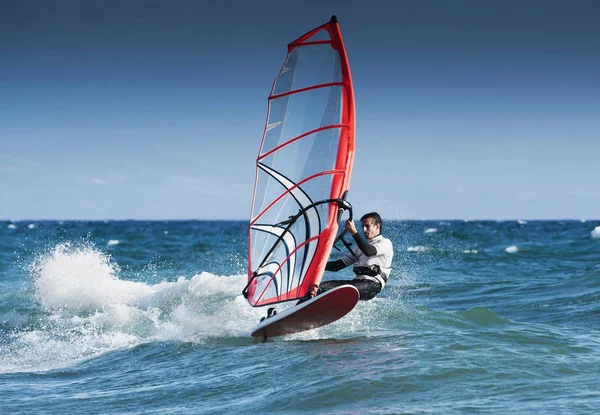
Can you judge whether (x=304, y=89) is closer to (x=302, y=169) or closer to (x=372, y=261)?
(x=302, y=169)

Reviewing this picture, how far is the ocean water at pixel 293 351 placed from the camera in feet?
15.9

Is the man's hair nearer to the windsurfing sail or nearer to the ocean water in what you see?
the windsurfing sail

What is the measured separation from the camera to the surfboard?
6.56m

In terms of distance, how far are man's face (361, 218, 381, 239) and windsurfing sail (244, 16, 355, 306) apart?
1.02 ft

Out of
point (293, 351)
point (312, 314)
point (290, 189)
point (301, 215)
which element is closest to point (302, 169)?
point (290, 189)

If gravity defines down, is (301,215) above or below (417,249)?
above

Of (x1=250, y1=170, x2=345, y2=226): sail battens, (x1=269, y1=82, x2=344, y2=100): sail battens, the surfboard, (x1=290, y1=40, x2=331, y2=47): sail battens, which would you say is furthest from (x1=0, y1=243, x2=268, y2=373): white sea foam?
(x1=290, y1=40, x2=331, y2=47): sail battens

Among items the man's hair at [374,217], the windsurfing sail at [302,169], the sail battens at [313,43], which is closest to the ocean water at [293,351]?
the windsurfing sail at [302,169]

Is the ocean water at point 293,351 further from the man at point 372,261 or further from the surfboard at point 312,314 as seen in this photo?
the man at point 372,261

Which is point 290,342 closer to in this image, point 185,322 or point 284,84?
point 185,322

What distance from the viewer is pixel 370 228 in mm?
6883

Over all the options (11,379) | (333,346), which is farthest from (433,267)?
(11,379)

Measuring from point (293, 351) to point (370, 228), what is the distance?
4.82ft

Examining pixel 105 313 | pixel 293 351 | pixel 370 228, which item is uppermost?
pixel 370 228
